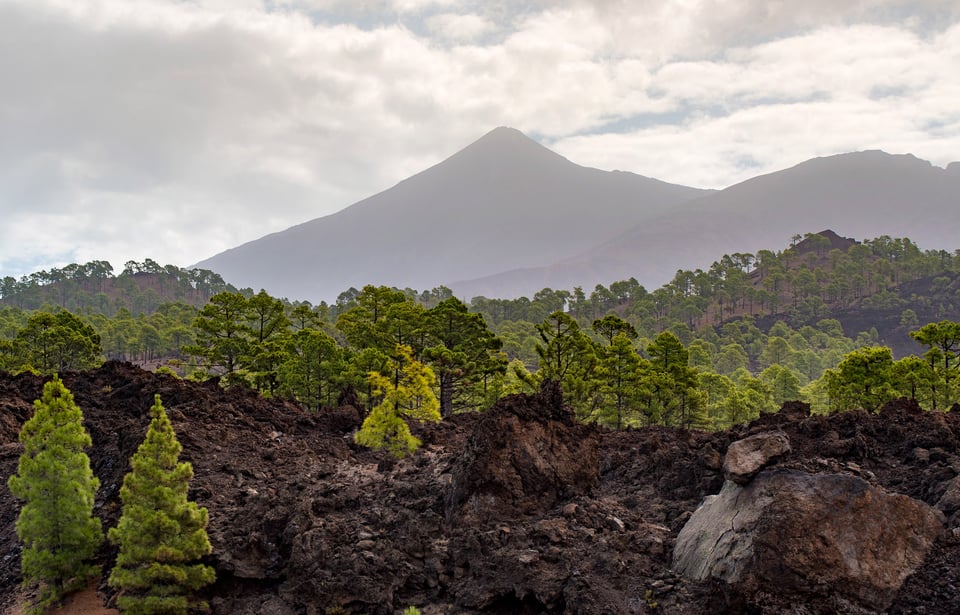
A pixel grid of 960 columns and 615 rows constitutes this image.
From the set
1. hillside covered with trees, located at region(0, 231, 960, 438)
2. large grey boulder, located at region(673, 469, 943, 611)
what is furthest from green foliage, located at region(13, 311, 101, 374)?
large grey boulder, located at region(673, 469, 943, 611)

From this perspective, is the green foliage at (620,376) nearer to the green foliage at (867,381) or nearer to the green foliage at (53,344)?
the green foliage at (867,381)

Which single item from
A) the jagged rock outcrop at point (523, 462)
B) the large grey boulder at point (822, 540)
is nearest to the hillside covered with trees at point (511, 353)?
the jagged rock outcrop at point (523, 462)

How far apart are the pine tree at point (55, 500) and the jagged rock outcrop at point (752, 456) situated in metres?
15.1

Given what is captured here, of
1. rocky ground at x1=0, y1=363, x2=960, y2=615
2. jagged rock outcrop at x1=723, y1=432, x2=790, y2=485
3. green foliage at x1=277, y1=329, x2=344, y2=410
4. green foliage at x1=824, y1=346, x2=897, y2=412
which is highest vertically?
green foliage at x1=277, y1=329, x2=344, y2=410

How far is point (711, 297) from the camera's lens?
144 meters

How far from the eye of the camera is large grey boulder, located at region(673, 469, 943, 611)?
32.7 feet

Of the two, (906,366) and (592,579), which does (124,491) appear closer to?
(592,579)

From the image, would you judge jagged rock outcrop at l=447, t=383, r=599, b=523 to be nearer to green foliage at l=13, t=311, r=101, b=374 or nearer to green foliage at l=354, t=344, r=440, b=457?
green foliage at l=354, t=344, r=440, b=457

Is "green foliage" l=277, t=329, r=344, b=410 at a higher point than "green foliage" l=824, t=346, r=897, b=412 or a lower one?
higher

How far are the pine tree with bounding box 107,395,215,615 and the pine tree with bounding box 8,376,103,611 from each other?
202 cm

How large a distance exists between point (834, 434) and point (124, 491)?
16888mm

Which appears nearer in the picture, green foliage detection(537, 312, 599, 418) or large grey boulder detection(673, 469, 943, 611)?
large grey boulder detection(673, 469, 943, 611)

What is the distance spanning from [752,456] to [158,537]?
1289 cm

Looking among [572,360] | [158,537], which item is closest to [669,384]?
[572,360]
